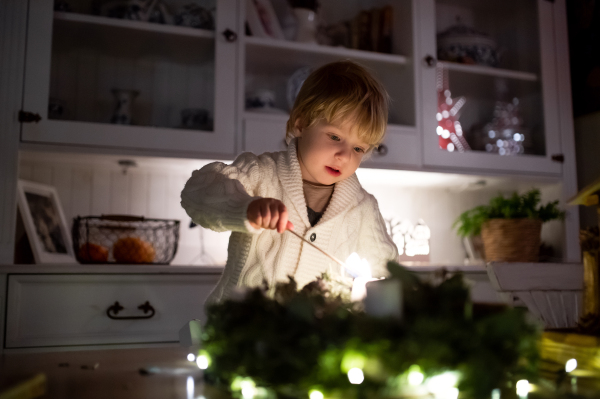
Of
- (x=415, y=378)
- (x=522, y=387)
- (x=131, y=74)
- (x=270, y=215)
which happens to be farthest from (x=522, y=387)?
(x=131, y=74)

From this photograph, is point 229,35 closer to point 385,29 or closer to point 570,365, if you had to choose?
point 385,29

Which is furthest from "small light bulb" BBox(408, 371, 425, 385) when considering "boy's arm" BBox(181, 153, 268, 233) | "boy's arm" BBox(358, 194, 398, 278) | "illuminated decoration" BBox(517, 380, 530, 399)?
"boy's arm" BBox(358, 194, 398, 278)

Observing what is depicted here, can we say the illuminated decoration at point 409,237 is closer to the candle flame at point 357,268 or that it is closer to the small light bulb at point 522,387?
the candle flame at point 357,268

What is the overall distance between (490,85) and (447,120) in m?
0.33

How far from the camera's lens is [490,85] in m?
2.27

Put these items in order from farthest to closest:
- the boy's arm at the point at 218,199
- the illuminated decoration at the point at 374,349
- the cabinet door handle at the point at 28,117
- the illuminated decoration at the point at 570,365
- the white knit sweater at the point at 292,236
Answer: the cabinet door handle at the point at 28,117 < the white knit sweater at the point at 292,236 < the boy's arm at the point at 218,199 < the illuminated decoration at the point at 570,365 < the illuminated decoration at the point at 374,349

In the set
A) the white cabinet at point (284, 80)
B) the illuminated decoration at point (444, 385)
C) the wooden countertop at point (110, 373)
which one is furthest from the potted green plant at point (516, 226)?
the illuminated decoration at point (444, 385)

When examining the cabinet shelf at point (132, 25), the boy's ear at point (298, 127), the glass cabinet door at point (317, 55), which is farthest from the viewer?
the glass cabinet door at point (317, 55)

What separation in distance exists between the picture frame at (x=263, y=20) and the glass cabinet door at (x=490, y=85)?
59cm

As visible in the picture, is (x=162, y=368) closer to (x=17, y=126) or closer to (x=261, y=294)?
(x=261, y=294)

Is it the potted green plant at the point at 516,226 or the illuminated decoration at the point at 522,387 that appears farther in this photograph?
the potted green plant at the point at 516,226

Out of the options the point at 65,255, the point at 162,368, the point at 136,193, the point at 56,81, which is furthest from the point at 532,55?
the point at 162,368

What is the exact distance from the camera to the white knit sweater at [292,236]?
Result: 3.25 ft

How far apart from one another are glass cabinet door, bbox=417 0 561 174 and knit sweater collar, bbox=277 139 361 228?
3.30ft
